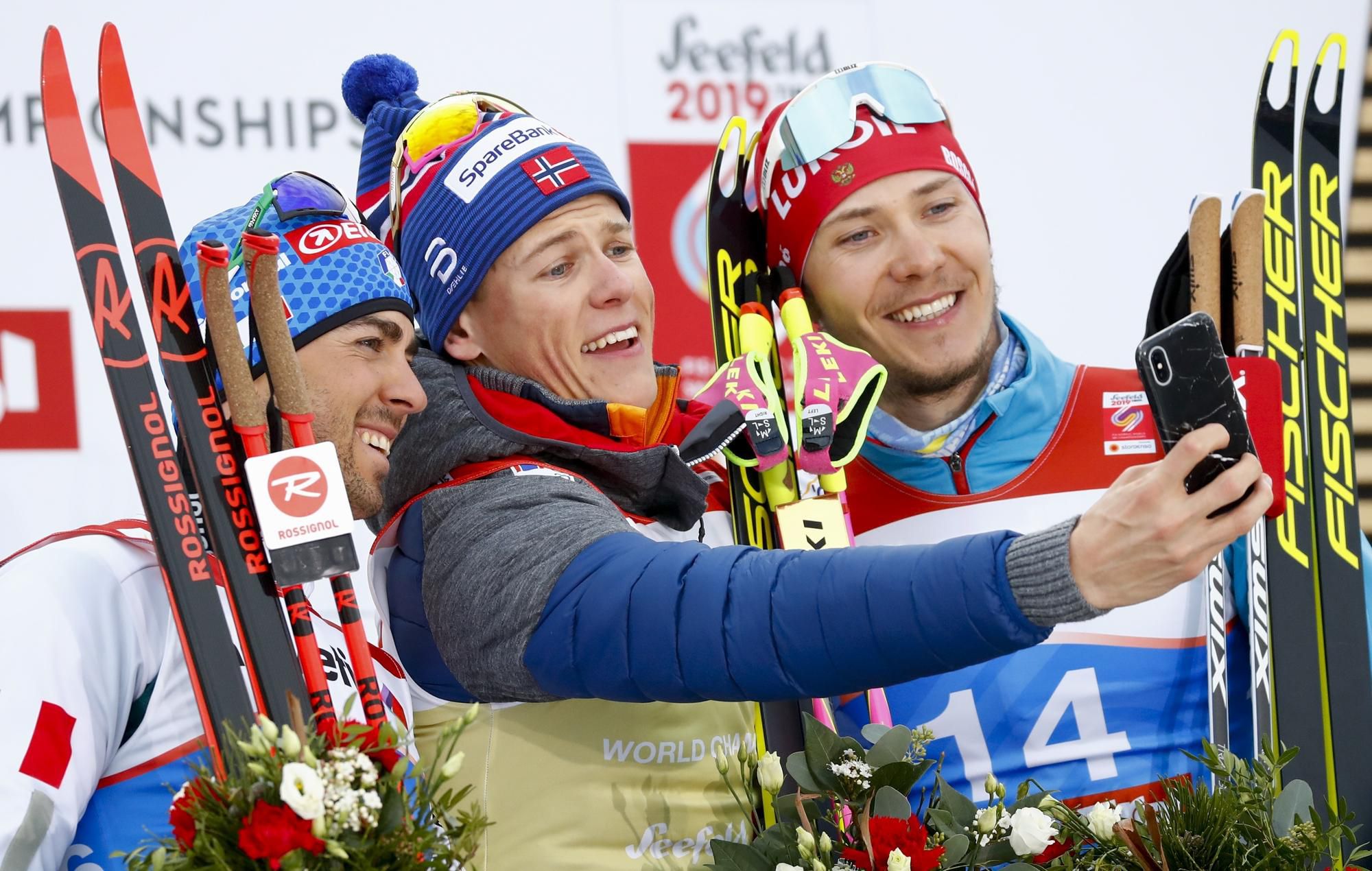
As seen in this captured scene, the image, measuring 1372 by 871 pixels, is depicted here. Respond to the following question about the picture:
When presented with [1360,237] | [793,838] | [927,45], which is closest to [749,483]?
[793,838]

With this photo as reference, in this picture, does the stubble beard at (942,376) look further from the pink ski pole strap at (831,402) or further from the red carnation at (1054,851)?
the red carnation at (1054,851)

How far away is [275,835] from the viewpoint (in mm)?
1046

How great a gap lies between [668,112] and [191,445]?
1.50 m

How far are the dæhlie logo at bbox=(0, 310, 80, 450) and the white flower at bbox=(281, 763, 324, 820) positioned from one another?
146 centimetres

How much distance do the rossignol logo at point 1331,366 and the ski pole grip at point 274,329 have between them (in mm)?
1448

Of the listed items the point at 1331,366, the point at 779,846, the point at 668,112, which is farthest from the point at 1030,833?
the point at 668,112

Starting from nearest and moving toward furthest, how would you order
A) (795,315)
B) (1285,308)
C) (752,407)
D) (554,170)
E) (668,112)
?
(554,170), (752,407), (795,315), (1285,308), (668,112)

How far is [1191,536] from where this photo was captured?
1044 mm

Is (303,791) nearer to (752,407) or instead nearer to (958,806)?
(958,806)

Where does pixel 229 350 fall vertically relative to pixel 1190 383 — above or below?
above

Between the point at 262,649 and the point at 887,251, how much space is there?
1.06 metres

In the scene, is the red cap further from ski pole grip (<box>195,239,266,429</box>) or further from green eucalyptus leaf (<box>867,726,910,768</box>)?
ski pole grip (<box>195,239,266,429</box>)

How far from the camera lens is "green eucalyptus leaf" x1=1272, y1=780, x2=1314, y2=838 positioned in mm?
1389

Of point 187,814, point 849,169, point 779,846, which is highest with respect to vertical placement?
point 849,169
